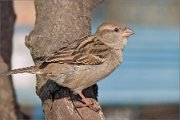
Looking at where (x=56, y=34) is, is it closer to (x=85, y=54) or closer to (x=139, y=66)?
(x=85, y=54)

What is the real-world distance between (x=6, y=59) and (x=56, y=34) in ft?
3.91

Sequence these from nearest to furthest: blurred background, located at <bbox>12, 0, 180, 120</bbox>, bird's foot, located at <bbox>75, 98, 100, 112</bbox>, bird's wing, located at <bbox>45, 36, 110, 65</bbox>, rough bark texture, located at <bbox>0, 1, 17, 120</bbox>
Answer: bird's foot, located at <bbox>75, 98, 100, 112</bbox> → bird's wing, located at <bbox>45, 36, 110, 65</bbox> → rough bark texture, located at <bbox>0, 1, 17, 120</bbox> → blurred background, located at <bbox>12, 0, 180, 120</bbox>

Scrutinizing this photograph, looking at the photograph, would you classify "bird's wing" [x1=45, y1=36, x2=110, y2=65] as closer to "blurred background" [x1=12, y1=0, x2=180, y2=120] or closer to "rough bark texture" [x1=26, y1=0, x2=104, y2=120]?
"rough bark texture" [x1=26, y1=0, x2=104, y2=120]

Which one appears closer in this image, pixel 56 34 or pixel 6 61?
pixel 56 34

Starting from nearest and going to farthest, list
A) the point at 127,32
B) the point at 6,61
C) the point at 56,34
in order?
1. the point at 56,34
2. the point at 127,32
3. the point at 6,61

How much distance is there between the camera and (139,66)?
10336mm

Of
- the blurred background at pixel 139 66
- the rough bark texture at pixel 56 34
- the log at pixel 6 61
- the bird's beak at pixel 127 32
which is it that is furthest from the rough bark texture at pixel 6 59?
the blurred background at pixel 139 66

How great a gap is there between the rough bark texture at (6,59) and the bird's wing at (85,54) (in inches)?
38.4

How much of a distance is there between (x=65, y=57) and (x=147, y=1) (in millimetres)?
10379

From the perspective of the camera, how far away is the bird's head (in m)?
4.15

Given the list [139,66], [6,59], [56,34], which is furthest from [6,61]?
[139,66]

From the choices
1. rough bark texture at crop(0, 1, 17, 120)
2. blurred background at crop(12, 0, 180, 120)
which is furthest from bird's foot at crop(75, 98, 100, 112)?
A: blurred background at crop(12, 0, 180, 120)

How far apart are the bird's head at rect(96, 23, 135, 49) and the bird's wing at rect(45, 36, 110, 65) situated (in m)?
0.09

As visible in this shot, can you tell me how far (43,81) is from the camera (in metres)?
3.79
